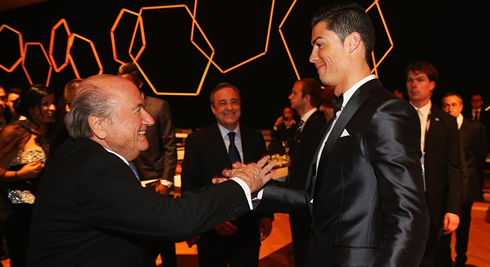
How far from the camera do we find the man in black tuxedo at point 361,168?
1.26 metres

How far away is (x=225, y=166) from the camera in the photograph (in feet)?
9.24

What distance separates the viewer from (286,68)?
9.09 metres

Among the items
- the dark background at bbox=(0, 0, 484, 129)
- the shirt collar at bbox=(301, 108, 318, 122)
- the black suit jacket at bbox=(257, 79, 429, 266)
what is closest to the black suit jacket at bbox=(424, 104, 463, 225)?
the shirt collar at bbox=(301, 108, 318, 122)

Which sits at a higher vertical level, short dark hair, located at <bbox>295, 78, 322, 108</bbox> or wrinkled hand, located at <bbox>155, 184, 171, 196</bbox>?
short dark hair, located at <bbox>295, 78, 322, 108</bbox>

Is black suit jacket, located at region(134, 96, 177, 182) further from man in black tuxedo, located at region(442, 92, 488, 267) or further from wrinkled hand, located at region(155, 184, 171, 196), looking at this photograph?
man in black tuxedo, located at region(442, 92, 488, 267)

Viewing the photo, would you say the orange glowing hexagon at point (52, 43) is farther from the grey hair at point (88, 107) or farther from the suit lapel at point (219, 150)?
the grey hair at point (88, 107)

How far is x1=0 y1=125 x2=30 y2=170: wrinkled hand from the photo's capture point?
303cm

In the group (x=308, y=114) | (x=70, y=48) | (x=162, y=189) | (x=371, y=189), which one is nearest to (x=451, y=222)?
(x=308, y=114)

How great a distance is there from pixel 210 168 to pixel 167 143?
0.85m

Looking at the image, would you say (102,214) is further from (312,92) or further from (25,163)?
(312,92)

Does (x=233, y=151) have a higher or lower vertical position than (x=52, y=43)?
lower

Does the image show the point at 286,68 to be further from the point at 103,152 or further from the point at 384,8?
the point at 103,152

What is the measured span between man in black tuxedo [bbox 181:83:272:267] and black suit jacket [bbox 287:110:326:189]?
478 millimetres

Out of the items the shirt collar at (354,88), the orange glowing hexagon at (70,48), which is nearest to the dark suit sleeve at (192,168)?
the shirt collar at (354,88)
